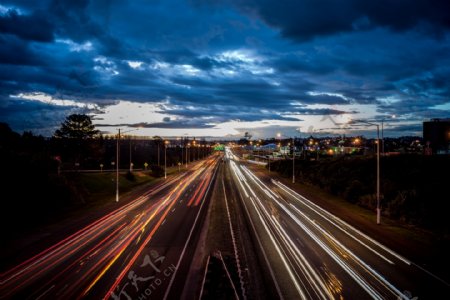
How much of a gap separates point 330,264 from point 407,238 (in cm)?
885

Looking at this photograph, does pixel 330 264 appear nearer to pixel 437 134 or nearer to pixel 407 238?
pixel 407 238

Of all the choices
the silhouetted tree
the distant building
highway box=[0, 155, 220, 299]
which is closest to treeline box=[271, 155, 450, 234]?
highway box=[0, 155, 220, 299]

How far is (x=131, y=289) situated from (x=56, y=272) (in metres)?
4.86

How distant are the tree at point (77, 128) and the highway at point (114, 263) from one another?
222 ft

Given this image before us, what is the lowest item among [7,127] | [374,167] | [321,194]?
[321,194]

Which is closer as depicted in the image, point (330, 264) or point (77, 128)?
point (330, 264)

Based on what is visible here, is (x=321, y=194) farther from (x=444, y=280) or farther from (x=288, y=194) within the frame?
(x=444, y=280)

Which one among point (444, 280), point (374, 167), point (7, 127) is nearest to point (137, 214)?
point (444, 280)

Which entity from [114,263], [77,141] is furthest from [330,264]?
[77,141]

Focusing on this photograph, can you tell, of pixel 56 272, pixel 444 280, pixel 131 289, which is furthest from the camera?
pixel 56 272

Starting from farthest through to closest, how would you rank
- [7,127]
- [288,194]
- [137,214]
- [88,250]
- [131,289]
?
[7,127] < [288,194] < [137,214] < [88,250] < [131,289]

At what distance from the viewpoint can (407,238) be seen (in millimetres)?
23125

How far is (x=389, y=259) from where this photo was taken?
60.5 ft

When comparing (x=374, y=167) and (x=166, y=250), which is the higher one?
(x=374, y=167)
